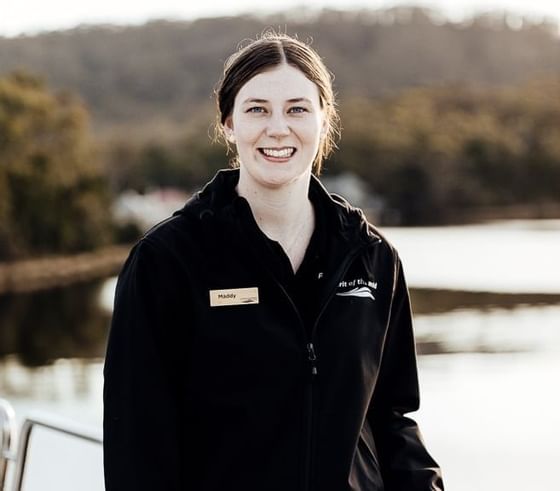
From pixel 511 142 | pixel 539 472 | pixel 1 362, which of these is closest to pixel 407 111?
pixel 511 142

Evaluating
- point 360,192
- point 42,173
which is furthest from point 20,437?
point 360,192

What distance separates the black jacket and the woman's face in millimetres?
101

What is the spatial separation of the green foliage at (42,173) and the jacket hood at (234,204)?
132ft

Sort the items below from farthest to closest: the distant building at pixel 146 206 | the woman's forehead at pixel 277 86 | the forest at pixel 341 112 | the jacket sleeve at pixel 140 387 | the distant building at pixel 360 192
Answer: the distant building at pixel 360 192 < the distant building at pixel 146 206 < the forest at pixel 341 112 < the woman's forehead at pixel 277 86 < the jacket sleeve at pixel 140 387

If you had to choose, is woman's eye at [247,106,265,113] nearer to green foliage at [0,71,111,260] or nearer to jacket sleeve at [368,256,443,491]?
jacket sleeve at [368,256,443,491]

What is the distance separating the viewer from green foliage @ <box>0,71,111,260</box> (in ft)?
135

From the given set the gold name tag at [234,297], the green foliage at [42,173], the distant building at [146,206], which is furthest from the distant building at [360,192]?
the gold name tag at [234,297]

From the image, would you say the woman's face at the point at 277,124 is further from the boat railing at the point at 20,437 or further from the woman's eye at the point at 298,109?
the boat railing at the point at 20,437

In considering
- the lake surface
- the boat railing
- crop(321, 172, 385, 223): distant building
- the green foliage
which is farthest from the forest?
the boat railing

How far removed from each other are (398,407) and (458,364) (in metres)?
23.0

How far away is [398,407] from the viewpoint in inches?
72.3

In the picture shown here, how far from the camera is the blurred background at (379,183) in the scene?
20.8 m

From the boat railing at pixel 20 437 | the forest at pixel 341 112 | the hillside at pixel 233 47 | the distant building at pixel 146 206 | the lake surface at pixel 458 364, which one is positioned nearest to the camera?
the boat railing at pixel 20 437

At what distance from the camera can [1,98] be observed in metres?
40.2
